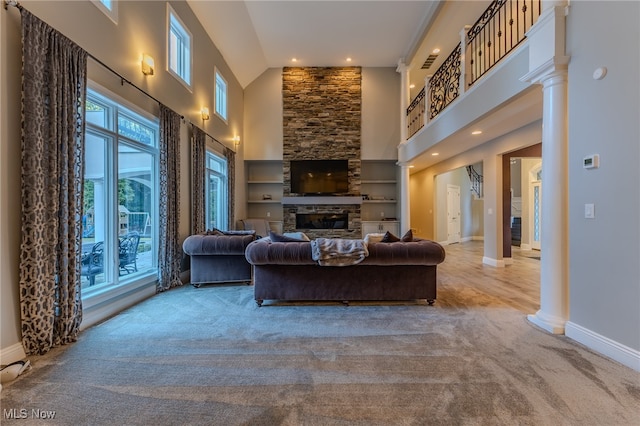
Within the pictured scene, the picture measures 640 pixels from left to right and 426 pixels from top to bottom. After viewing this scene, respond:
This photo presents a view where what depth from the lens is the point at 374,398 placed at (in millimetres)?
1768

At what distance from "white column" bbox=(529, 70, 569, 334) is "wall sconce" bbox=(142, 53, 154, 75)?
4.47m

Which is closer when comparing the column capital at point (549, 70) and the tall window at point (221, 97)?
the column capital at point (549, 70)

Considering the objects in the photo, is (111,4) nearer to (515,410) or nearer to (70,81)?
(70,81)

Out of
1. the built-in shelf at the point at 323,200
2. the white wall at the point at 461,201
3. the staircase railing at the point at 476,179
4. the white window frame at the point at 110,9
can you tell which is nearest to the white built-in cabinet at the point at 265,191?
the built-in shelf at the point at 323,200

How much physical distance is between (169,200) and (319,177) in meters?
4.86

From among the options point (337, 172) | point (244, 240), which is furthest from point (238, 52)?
point (244, 240)

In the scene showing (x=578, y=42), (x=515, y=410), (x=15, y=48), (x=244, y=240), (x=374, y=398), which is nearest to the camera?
(x=515, y=410)

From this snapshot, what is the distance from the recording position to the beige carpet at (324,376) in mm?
1630

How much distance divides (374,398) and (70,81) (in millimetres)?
3454

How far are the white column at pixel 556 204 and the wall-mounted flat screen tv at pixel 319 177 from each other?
5.91 m

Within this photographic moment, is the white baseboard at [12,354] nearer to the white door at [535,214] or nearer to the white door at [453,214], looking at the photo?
the white door at [453,214]

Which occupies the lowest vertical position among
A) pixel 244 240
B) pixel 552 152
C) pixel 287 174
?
pixel 244 240

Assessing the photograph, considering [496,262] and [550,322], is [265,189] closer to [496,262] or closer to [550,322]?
[496,262]

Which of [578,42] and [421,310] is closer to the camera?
[578,42]
